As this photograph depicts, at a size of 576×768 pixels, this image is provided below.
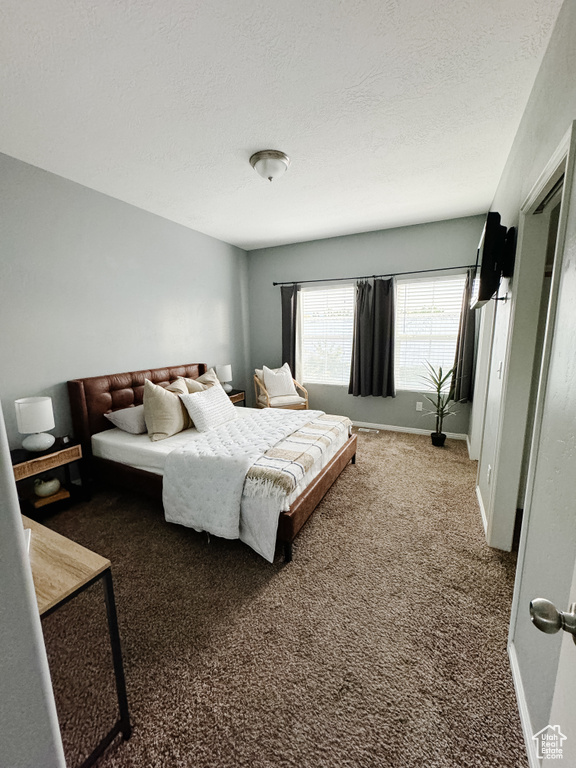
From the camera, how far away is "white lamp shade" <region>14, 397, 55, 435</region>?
7.39 feet

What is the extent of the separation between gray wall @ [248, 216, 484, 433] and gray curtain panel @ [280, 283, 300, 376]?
181 millimetres

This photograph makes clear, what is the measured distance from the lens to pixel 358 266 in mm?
4414

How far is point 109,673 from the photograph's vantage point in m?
1.38

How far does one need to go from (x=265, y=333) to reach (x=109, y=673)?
4.37 meters

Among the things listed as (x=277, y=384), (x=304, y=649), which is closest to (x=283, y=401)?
(x=277, y=384)

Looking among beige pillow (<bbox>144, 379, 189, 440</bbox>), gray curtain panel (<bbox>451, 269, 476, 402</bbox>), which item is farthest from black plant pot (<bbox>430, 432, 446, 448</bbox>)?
beige pillow (<bbox>144, 379, 189, 440</bbox>)

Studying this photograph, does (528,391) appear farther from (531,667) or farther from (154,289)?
(154,289)

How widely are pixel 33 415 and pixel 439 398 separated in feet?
13.1

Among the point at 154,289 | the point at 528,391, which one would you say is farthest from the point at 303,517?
the point at 154,289

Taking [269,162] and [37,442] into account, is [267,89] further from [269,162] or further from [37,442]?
[37,442]

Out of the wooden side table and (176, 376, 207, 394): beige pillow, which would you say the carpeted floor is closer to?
the wooden side table

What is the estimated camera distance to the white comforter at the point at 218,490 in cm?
198

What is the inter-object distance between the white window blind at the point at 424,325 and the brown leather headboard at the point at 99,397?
3157 mm

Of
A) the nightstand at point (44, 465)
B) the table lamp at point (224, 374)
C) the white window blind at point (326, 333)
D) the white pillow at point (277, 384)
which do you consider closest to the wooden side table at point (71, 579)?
the nightstand at point (44, 465)
